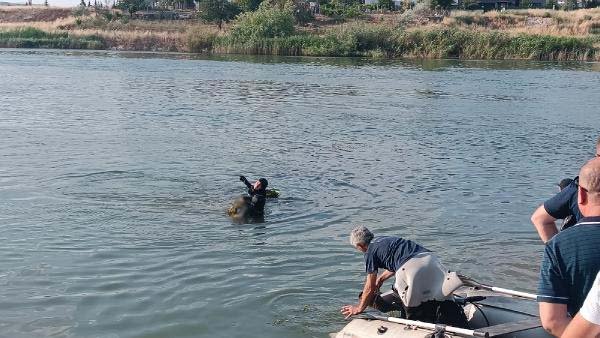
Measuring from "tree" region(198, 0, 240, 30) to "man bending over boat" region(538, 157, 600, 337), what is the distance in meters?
79.6

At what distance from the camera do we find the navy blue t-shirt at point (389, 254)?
791cm

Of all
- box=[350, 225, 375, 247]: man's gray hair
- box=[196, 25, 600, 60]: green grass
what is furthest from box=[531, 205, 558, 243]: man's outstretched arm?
box=[196, 25, 600, 60]: green grass

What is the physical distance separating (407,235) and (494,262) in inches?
69.2

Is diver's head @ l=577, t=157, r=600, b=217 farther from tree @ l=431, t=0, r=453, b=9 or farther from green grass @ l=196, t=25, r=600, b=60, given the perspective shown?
tree @ l=431, t=0, r=453, b=9

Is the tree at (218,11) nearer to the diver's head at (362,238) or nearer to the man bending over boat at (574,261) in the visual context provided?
the diver's head at (362,238)

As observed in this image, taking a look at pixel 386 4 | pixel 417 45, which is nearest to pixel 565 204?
pixel 417 45

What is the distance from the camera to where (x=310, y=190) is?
1616 centimetres

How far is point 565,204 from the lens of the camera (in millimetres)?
7473

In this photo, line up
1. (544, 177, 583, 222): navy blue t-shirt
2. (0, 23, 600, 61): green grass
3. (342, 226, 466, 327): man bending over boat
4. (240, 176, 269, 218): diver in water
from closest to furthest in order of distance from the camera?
(544, 177, 583, 222): navy blue t-shirt → (342, 226, 466, 327): man bending over boat → (240, 176, 269, 218): diver in water → (0, 23, 600, 61): green grass

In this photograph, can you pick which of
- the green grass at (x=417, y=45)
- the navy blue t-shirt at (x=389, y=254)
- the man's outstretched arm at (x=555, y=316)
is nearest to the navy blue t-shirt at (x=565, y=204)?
the navy blue t-shirt at (x=389, y=254)

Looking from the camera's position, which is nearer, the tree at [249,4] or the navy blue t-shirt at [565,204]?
the navy blue t-shirt at [565,204]

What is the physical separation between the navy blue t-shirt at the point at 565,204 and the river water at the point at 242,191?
9.35 ft

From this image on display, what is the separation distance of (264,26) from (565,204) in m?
59.2

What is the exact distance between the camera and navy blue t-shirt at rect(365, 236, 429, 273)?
7.91 meters
